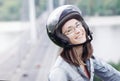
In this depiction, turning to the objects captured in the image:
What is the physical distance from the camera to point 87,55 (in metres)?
0.80

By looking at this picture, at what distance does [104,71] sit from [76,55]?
0.30ft

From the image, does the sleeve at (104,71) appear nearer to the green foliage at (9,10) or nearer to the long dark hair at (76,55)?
the long dark hair at (76,55)

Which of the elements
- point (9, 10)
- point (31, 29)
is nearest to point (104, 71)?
point (9, 10)

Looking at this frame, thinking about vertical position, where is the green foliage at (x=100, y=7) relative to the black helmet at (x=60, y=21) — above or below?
below

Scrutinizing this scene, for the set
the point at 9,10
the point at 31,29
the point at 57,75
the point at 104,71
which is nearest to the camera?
the point at 57,75

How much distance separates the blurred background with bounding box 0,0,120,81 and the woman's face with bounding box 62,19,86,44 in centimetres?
367

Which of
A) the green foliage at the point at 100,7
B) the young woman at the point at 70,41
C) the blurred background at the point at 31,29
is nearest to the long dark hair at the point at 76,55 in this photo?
the young woman at the point at 70,41

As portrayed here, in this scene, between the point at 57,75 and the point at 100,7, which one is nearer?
the point at 57,75

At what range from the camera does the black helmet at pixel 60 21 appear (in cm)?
76

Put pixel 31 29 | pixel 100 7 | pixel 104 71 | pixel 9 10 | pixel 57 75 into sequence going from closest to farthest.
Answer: pixel 57 75 → pixel 104 71 → pixel 9 10 → pixel 31 29 → pixel 100 7

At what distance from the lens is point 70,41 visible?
766 millimetres

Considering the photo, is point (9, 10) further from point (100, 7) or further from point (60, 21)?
point (60, 21)

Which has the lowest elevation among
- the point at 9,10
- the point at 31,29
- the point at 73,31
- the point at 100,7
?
the point at 31,29

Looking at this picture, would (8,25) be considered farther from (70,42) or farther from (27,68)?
(70,42)
